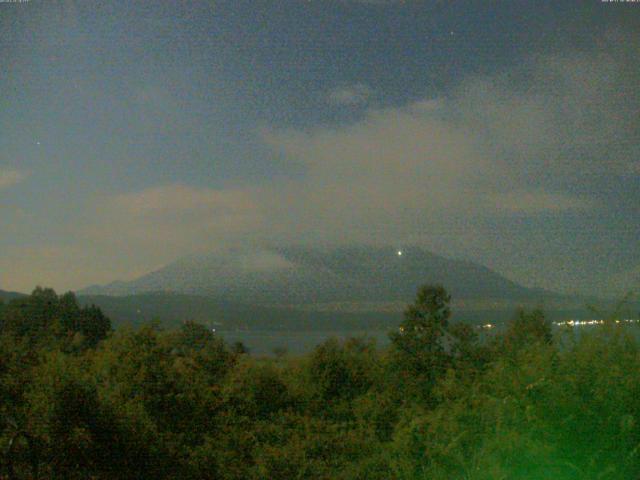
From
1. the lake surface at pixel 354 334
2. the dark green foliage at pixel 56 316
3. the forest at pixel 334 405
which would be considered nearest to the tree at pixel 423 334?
the forest at pixel 334 405

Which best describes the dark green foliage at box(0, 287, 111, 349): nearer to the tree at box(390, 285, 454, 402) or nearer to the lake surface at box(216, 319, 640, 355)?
the lake surface at box(216, 319, 640, 355)

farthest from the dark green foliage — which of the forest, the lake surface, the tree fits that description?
the tree

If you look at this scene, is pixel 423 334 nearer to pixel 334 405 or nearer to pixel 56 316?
pixel 334 405

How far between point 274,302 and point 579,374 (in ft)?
129

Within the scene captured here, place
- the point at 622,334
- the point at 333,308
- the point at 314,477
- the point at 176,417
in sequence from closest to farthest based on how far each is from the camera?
1. the point at 622,334
2. the point at 314,477
3. the point at 176,417
4. the point at 333,308

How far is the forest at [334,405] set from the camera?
16.2 feet

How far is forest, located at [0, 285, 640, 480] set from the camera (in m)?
4.95

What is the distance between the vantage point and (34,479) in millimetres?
7914

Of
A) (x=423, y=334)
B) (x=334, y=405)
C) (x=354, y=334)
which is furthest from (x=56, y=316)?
(x=423, y=334)

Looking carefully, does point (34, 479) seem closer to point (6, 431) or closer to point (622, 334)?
point (6, 431)

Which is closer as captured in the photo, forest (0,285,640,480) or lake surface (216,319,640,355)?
forest (0,285,640,480)

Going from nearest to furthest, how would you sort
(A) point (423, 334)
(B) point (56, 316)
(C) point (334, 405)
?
(C) point (334, 405) → (A) point (423, 334) → (B) point (56, 316)

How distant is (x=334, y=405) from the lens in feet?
51.2

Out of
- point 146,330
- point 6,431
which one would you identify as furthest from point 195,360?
point 6,431
